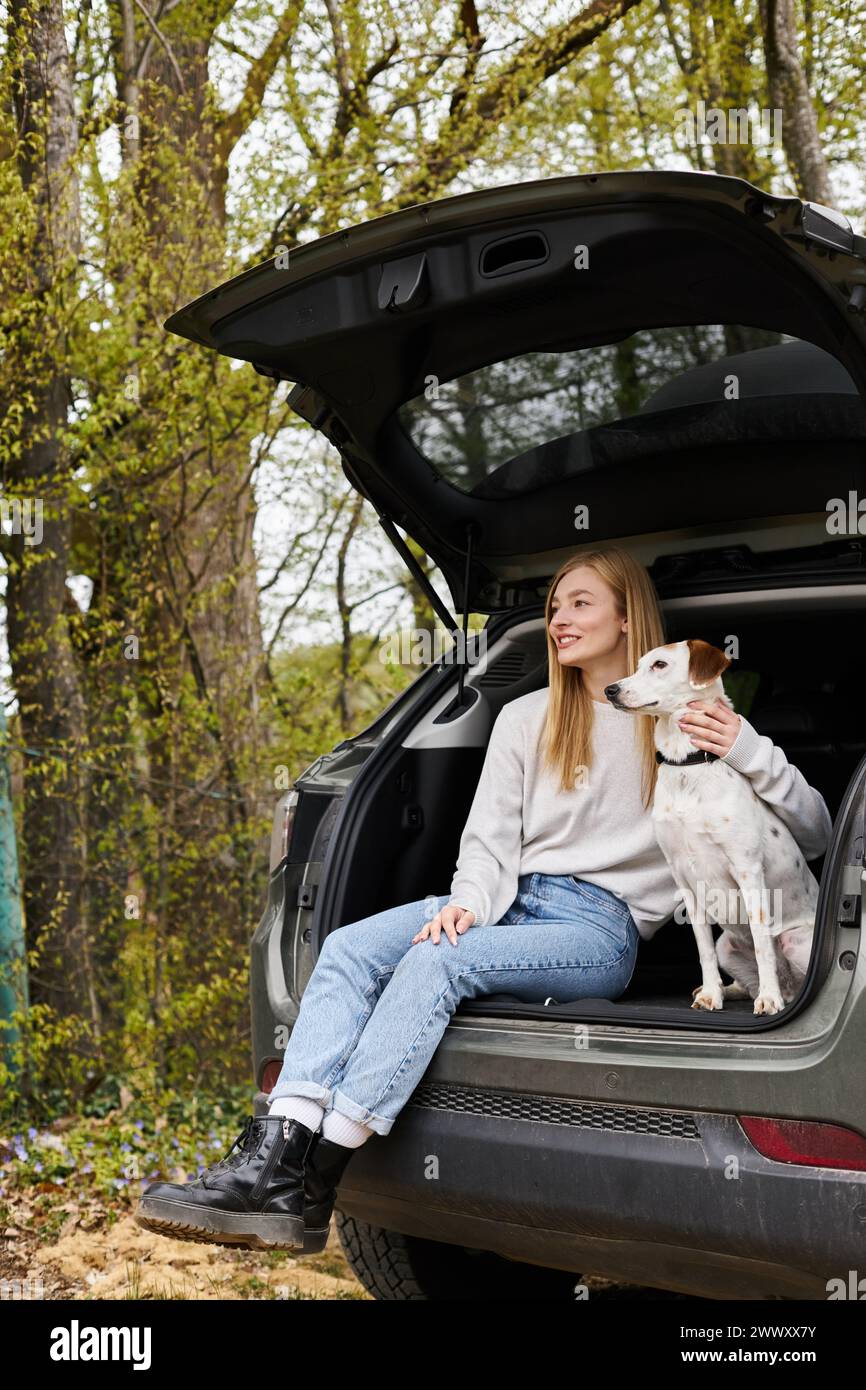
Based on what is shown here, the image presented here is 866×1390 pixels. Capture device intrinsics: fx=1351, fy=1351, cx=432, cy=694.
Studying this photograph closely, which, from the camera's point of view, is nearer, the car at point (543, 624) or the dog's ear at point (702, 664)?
the car at point (543, 624)

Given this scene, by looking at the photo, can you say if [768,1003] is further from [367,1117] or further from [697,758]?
[367,1117]

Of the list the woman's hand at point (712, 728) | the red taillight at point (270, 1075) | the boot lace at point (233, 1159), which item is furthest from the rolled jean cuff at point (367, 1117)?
the woman's hand at point (712, 728)

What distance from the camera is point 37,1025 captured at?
555cm

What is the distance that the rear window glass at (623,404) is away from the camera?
3107mm

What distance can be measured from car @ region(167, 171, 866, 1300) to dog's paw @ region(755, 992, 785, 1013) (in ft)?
0.54

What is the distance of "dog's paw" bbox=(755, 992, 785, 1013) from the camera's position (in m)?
2.70

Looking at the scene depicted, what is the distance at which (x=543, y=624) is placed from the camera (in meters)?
3.60

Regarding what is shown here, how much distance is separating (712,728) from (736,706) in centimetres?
122

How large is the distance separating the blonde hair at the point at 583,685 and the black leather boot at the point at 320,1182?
96 centimetres

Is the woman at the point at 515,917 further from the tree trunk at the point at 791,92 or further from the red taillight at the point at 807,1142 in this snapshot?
the tree trunk at the point at 791,92

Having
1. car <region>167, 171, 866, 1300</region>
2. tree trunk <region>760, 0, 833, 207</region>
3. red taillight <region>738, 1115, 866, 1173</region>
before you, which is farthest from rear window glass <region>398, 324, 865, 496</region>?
tree trunk <region>760, 0, 833, 207</region>

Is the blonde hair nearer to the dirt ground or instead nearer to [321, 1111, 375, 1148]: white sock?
[321, 1111, 375, 1148]: white sock

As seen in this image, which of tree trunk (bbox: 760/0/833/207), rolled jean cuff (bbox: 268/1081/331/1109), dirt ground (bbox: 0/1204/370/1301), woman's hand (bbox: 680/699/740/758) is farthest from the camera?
tree trunk (bbox: 760/0/833/207)

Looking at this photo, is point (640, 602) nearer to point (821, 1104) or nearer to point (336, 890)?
point (336, 890)
